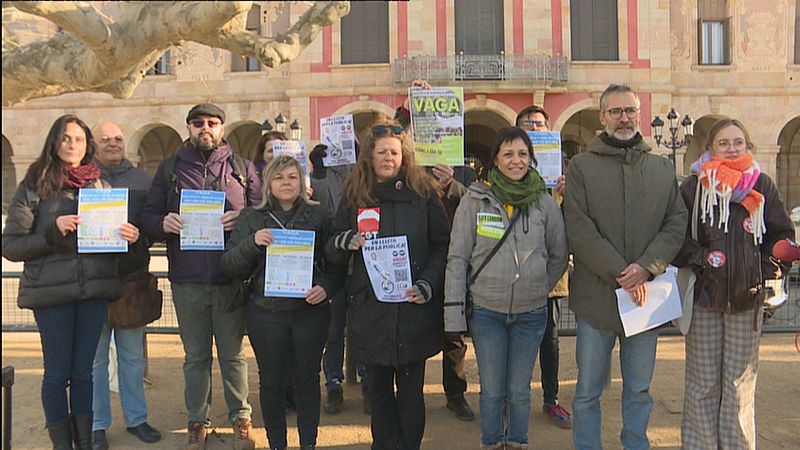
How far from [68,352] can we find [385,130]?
2361 mm

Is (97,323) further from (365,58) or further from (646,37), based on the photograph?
(646,37)

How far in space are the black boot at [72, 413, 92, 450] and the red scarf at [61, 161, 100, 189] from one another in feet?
4.73

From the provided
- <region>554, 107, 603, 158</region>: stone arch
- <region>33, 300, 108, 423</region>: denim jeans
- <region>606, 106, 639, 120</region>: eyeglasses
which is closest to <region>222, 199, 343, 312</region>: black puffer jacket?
<region>33, 300, 108, 423</region>: denim jeans

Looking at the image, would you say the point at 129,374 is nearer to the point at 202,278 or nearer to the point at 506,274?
the point at 202,278

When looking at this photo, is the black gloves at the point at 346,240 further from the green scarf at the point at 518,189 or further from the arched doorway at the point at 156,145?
the arched doorway at the point at 156,145

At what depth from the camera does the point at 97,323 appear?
3.59 meters

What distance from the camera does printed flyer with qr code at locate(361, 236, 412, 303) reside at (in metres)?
3.37

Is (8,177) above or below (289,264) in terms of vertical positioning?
above

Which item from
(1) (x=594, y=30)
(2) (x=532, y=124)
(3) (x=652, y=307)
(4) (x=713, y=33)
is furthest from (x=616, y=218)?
(4) (x=713, y=33)

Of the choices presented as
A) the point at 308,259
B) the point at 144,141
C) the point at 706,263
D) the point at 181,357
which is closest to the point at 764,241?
the point at 706,263

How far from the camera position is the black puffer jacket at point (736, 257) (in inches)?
126

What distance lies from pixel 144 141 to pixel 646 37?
2073cm

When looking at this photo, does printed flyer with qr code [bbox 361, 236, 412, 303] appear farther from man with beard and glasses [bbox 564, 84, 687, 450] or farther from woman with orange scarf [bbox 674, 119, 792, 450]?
woman with orange scarf [bbox 674, 119, 792, 450]

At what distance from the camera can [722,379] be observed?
11.0 feet
